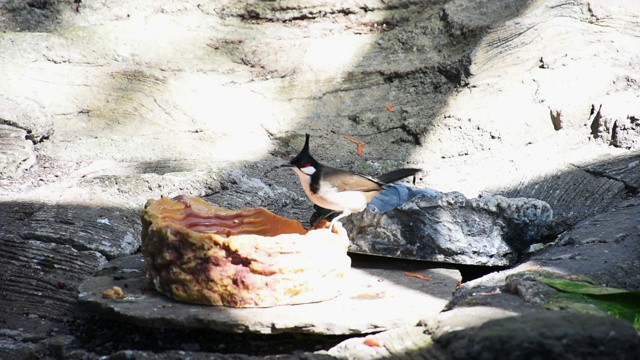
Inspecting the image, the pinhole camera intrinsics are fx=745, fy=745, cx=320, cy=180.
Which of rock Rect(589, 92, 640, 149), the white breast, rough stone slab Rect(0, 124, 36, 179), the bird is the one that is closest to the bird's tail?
the bird

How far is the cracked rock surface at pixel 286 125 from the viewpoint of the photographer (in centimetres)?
388

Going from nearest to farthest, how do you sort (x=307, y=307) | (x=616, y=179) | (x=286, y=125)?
(x=307, y=307), (x=616, y=179), (x=286, y=125)

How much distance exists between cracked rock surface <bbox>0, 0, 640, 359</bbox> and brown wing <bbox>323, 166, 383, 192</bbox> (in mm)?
470

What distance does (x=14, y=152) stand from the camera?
5.57 m

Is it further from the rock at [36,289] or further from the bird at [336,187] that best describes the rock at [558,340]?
the rock at [36,289]

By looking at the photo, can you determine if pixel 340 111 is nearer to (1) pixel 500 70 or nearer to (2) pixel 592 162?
(1) pixel 500 70

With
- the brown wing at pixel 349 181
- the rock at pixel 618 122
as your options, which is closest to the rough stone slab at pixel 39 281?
the brown wing at pixel 349 181

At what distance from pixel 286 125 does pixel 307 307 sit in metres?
3.09

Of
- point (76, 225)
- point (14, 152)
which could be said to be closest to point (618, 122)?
point (76, 225)

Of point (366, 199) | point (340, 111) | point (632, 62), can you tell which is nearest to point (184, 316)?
point (366, 199)

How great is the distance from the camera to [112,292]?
12.1 feet

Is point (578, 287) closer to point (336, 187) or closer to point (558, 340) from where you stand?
point (558, 340)

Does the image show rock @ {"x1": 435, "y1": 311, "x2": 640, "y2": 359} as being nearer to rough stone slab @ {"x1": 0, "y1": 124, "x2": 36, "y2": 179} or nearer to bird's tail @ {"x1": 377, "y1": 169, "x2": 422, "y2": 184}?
bird's tail @ {"x1": 377, "y1": 169, "x2": 422, "y2": 184}

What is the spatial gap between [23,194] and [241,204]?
149cm
